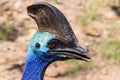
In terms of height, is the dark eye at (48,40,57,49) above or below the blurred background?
below

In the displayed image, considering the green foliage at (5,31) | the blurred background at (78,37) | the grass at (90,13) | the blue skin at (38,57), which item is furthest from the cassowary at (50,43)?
the grass at (90,13)

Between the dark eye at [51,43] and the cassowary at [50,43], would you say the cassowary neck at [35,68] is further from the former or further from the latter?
the dark eye at [51,43]

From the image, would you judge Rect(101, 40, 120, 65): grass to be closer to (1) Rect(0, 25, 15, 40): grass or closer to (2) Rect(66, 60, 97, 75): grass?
(2) Rect(66, 60, 97, 75): grass

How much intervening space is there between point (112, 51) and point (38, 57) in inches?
99.1

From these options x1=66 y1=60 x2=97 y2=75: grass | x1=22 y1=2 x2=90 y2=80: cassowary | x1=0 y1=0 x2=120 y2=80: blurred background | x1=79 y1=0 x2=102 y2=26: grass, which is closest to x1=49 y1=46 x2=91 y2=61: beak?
x1=22 y1=2 x2=90 y2=80: cassowary

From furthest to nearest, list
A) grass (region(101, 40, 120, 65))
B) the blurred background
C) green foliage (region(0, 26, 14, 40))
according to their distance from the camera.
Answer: green foliage (region(0, 26, 14, 40))
grass (region(101, 40, 120, 65))
the blurred background

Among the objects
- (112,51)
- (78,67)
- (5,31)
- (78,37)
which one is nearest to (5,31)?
(5,31)

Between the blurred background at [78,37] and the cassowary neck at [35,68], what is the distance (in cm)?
186

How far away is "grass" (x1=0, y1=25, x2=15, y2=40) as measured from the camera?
605 cm

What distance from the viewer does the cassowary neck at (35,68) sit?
3.51m

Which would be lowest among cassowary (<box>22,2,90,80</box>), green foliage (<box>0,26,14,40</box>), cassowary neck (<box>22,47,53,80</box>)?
cassowary neck (<box>22,47,53,80</box>)

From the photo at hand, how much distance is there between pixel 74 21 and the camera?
642cm

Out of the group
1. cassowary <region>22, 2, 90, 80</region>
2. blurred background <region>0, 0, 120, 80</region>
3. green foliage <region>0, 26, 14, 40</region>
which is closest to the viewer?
cassowary <region>22, 2, 90, 80</region>

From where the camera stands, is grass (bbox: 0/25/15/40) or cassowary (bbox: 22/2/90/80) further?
grass (bbox: 0/25/15/40)
